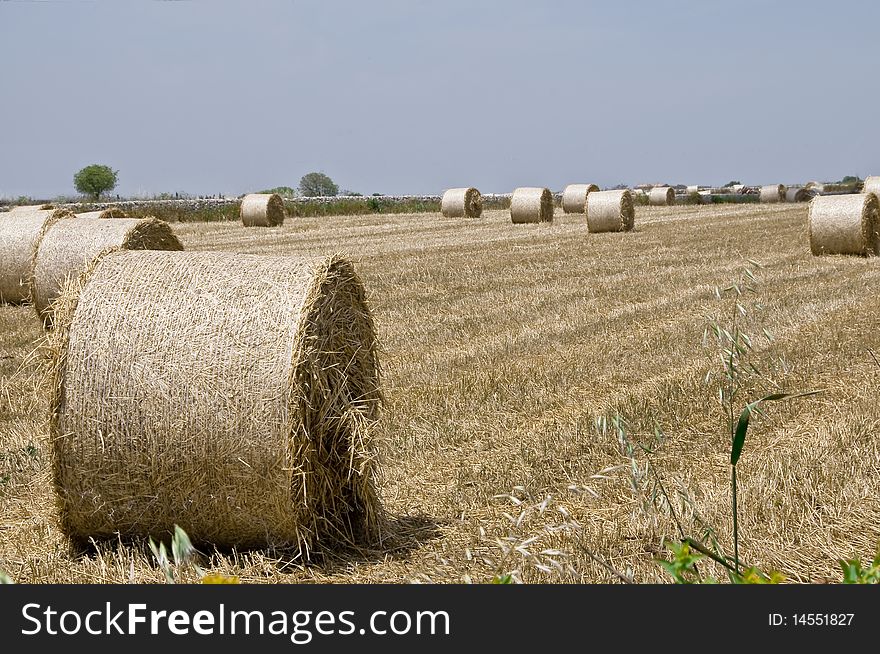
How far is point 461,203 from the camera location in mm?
29844

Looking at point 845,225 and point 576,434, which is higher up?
point 845,225

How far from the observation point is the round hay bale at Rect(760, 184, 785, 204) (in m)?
45.6

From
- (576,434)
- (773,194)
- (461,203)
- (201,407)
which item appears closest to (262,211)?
(461,203)

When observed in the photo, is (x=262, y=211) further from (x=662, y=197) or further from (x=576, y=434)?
(x=576, y=434)

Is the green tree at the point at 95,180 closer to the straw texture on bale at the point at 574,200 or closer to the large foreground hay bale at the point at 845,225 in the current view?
the straw texture on bale at the point at 574,200

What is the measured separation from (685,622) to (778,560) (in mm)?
2456

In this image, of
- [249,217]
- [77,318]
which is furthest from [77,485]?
[249,217]

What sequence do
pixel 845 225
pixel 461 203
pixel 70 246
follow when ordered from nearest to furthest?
1. pixel 70 246
2. pixel 845 225
3. pixel 461 203

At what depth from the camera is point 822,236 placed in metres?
15.9

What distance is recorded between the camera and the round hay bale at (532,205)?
26.4 meters

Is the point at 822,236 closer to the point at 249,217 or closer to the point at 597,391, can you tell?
the point at 597,391

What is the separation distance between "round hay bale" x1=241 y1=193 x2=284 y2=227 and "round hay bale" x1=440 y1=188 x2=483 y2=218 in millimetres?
5157

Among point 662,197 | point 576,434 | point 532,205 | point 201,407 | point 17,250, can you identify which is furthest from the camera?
point 662,197

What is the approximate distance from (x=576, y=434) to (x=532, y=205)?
20.7 m
